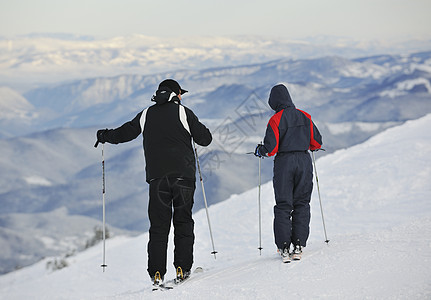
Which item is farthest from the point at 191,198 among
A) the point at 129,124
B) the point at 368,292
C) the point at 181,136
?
the point at 368,292

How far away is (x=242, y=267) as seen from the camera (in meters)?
5.62

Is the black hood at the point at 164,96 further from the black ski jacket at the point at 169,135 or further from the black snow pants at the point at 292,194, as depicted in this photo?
the black snow pants at the point at 292,194

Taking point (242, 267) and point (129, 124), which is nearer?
point (129, 124)

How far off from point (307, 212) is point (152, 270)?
6.03ft

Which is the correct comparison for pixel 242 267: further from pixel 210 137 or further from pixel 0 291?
pixel 0 291

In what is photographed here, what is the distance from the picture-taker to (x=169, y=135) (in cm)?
468

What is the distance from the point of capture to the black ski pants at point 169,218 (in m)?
4.74

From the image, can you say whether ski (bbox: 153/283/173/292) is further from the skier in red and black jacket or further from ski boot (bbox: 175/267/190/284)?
the skier in red and black jacket

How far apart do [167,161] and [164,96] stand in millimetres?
649

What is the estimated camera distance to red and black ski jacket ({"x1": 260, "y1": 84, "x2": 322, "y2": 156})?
511 centimetres

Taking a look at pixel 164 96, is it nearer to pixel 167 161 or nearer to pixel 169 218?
pixel 167 161

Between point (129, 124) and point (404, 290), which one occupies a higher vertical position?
point (129, 124)

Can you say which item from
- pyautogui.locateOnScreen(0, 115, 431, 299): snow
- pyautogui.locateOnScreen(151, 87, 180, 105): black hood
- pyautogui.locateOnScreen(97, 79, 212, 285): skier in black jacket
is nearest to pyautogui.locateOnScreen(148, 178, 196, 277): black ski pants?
pyautogui.locateOnScreen(97, 79, 212, 285): skier in black jacket

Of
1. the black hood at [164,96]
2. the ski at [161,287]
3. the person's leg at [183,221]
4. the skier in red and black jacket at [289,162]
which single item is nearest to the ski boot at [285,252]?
the skier in red and black jacket at [289,162]
